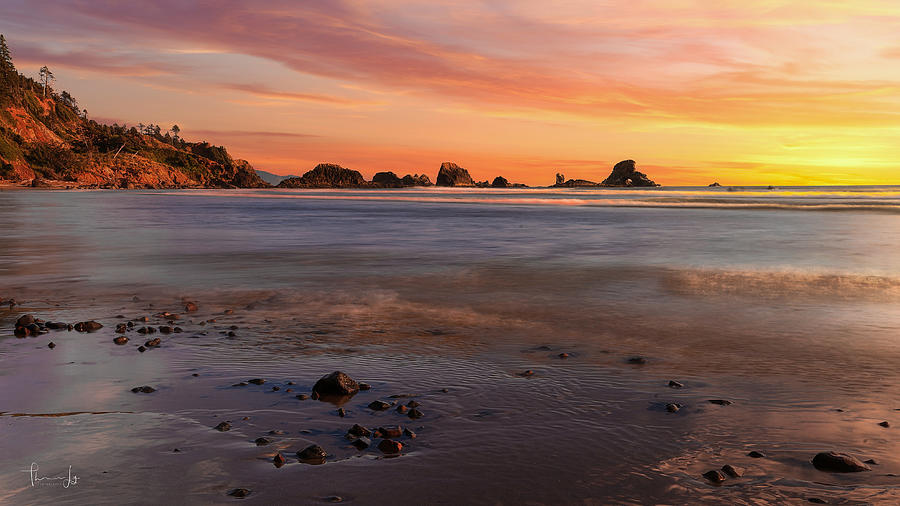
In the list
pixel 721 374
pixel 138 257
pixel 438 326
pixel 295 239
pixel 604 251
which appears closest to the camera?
pixel 721 374

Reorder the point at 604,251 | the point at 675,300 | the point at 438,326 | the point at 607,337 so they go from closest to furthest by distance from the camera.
Result: 1. the point at 607,337
2. the point at 438,326
3. the point at 675,300
4. the point at 604,251

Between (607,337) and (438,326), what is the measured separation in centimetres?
304

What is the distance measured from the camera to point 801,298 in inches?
582

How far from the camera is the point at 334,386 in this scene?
23.6 ft

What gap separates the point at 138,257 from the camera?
2309cm

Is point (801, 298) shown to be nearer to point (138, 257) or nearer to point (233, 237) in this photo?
point (138, 257)

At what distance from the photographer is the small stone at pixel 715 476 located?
518 centimetres

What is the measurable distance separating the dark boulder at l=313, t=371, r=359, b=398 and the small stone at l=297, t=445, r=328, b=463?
154cm

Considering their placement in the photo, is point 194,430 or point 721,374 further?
point 721,374

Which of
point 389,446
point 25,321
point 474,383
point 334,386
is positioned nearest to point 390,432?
point 389,446

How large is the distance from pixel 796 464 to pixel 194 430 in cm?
564

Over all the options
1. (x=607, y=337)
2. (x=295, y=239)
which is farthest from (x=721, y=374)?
(x=295, y=239)

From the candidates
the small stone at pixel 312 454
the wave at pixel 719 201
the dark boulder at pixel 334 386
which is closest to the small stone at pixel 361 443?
the small stone at pixel 312 454

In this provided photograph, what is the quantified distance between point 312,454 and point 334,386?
65.2 inches
